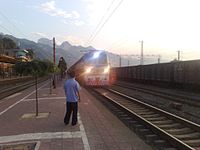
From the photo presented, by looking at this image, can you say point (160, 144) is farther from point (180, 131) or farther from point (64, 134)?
point (64, 134)

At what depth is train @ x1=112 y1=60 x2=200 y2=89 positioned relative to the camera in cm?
3062

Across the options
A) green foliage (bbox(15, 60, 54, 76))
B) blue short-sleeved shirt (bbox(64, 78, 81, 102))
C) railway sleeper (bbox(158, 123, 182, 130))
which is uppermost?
green foliage (bbox(15, 60, 54, 76))

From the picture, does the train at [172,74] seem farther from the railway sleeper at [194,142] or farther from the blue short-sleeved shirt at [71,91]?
the railway sleeper at [194,142]

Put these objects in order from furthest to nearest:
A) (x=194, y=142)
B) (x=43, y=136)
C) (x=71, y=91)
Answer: (x=71, y=91), (x=43, y=136), (x=194, y=142)

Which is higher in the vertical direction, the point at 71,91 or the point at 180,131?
the point at 71,91

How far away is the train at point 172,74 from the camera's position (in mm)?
30619

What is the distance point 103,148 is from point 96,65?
91.5 feet

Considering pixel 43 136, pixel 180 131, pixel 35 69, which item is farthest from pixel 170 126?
pixel 35 69

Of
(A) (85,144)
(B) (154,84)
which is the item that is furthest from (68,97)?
(B) (154,84)

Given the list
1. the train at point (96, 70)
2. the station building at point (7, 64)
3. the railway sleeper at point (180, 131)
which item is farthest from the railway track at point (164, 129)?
the station building at point (7, 64)

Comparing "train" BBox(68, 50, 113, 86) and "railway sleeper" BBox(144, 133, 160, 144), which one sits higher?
"train" BBox(68, 50, 113, 86)

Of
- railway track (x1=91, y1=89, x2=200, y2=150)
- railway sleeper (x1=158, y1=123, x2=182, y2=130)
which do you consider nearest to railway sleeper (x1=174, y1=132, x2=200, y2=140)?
railway track (x1=91, y1=89, x2=200, y2=150)

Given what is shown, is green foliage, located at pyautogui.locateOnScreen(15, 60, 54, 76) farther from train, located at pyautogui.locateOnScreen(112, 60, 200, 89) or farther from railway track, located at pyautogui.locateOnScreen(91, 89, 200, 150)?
train, located at pyautogui.locateOnScreen(112, 60, 200, 89)

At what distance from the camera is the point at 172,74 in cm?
3634
